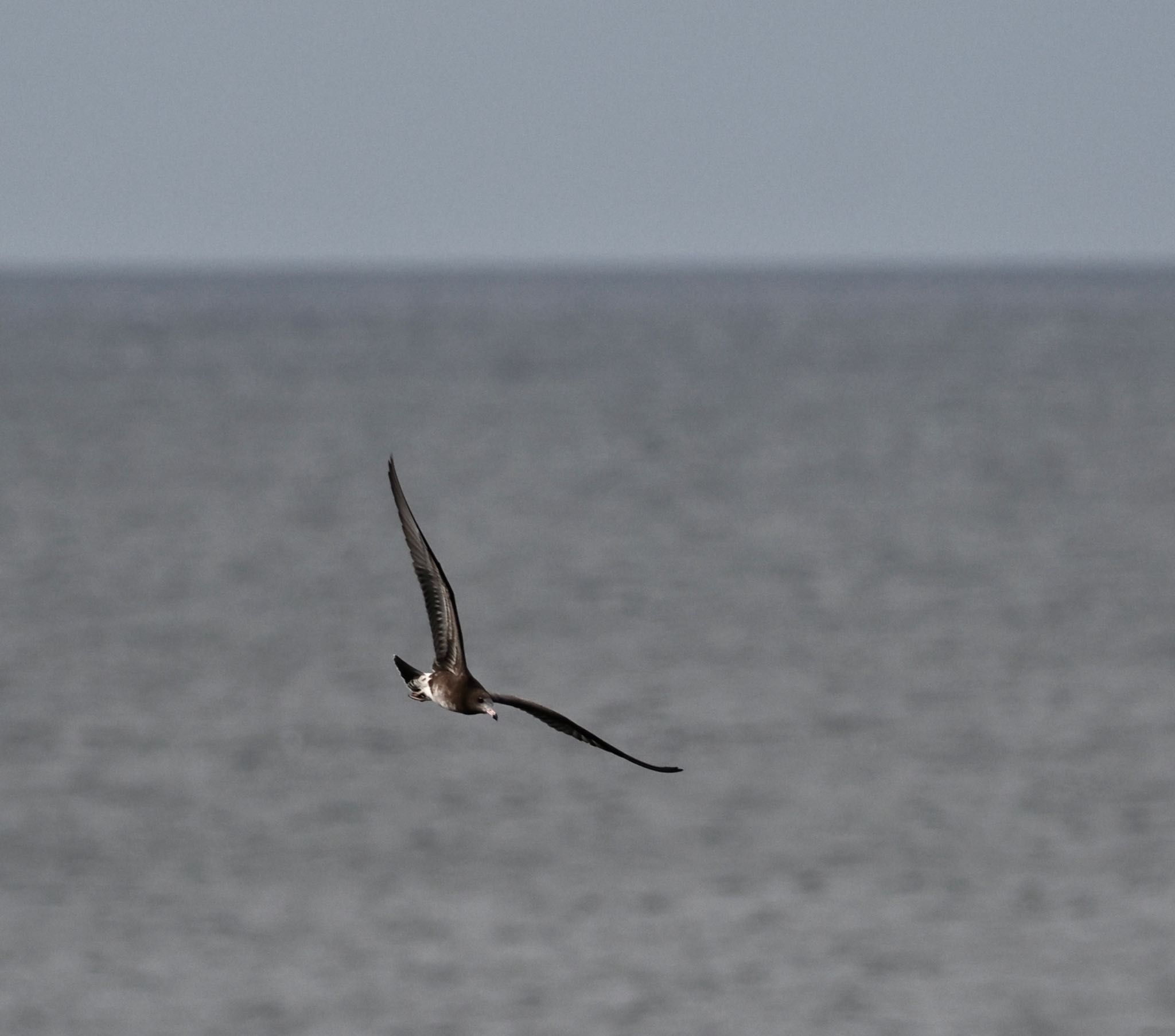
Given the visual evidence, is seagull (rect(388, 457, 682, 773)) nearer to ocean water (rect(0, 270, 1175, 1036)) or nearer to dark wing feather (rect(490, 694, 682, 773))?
dark wing feather (rect(490, 694, 682, 773))

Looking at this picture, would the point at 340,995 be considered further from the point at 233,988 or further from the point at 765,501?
the point at 765,501

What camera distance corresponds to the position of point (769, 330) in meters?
189

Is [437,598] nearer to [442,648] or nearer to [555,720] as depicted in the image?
[442,648]

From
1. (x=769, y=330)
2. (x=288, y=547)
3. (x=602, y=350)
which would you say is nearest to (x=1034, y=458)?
(x=288, y=547)

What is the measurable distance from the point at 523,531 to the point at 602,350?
10828 centimetres

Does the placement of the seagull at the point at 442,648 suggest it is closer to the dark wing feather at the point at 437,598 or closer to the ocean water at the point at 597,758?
the dark wing feather at the point at 437,598

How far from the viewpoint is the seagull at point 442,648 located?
8.39 meters

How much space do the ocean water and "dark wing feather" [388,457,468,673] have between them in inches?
550

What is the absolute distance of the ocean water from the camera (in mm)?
23188

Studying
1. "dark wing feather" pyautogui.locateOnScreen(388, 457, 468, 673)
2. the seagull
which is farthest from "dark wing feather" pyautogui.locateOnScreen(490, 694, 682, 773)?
"dark wing feather" pyautogui.locateOnScreen(388, 457, 468, 673)

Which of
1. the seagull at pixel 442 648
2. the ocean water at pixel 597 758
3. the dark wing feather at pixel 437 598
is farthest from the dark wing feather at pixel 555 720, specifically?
the ocean water at pixel 597 758

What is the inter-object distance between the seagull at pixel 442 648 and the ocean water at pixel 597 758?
13925mm

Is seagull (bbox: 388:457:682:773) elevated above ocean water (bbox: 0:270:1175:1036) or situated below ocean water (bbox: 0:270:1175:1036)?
above

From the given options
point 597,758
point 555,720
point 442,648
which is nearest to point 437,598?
point 442,648
